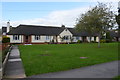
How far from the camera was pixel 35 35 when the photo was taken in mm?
36938

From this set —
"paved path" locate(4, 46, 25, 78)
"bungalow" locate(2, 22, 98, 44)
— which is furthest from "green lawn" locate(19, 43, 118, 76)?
"bungalow" locate(2, 22, 98, 44)

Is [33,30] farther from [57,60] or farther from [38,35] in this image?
[57,60]

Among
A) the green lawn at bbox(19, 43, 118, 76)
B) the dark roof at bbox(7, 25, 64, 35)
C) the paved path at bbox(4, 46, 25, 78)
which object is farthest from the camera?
the dark roof at bbox(7, 25, 64, 35)

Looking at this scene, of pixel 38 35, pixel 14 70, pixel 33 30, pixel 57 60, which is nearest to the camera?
pixel 14 70

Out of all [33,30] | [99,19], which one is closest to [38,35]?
[33,30]

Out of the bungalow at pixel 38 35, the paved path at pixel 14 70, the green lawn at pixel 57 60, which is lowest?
the paved path at pixel 14 70

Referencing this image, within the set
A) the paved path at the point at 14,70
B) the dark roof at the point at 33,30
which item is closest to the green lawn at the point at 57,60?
the paved path at the point at 14,70

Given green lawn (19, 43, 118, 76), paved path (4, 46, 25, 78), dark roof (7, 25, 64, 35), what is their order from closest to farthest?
paved path (4, 46, 25, 78)
green lawn (19, 43, 118, 76)
dark roof (7, 25, 64, 35)

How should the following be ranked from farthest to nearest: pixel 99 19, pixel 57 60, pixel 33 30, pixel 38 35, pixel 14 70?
pixel 33 30
pixel 38 35
pixel 99 19
pixel 57 60
pixel 14 70

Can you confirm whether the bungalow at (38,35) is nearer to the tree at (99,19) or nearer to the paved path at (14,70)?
A: the tree at (99,19)

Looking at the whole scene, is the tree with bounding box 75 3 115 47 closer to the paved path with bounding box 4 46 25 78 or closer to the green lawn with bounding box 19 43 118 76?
the green lawn with bounding box 19 43 118 76

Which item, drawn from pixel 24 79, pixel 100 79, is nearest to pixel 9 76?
pixel 24 79

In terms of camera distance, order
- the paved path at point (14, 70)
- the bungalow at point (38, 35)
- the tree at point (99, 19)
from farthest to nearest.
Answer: the bungalow at point (38, 35), the tree at point (99, 19), the paved path at point (14, 70)

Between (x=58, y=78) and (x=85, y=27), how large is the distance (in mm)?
17412
